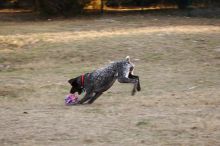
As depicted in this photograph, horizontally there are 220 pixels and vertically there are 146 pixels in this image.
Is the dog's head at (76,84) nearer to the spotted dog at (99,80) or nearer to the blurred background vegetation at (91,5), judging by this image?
the spotted dog at (99,80)

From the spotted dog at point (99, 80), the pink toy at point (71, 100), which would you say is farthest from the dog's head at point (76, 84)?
the pink toy at point (71, 100)

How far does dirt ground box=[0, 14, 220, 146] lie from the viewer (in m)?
8.73

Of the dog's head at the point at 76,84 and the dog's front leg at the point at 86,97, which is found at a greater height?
the dog's head at the point at 76,84

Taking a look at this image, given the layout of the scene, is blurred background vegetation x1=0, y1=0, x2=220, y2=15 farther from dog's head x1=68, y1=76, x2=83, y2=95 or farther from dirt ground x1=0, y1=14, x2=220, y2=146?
dog's head x1=68, y1=76, x2=83, y2=95

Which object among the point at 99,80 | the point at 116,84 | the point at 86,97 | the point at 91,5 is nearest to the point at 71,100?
the point at 86,97

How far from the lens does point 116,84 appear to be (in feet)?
45.1

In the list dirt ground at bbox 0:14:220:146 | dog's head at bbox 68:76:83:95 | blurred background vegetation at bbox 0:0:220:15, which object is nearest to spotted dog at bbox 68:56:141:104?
dog's head at bbox 68:76:83:95

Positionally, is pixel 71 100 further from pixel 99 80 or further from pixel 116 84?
pixel 116 84

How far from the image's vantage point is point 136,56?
17109mm

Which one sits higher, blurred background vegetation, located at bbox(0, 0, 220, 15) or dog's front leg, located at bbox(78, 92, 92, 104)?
dog's front leg, located at bbox(78, 92, 92, 104)

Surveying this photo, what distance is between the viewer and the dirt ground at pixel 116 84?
8.73 m

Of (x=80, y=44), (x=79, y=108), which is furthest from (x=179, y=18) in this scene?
(x=79, y=108)

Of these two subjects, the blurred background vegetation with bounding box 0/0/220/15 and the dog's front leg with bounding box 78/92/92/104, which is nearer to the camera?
the dog's front leg with bounding box 78/92/92/104

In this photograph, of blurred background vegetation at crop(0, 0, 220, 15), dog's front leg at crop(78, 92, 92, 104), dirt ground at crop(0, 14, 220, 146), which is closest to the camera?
dirt ground at crop(0, 14, 220, 146)
